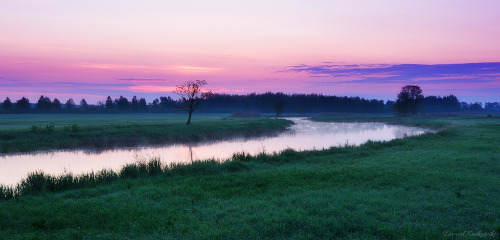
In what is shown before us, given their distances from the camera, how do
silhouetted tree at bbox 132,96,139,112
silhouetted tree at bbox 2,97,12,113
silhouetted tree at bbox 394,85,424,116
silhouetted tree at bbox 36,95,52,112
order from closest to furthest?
silhouetted tree at bbox 394,85,424,116 → silhouetted tree at bbox 2,97,12,113 → silhouetted tree at bbox 36,95,52,112 → silhouetted tree at bbox 132,96,139,112

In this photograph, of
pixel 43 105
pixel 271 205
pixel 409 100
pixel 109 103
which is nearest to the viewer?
pixel 271 205

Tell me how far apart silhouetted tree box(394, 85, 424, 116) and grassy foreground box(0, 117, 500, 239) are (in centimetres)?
9376

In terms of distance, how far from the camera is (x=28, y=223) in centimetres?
802

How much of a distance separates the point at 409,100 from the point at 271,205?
102954 millimetres

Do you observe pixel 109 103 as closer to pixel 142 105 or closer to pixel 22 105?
pixel 142 105

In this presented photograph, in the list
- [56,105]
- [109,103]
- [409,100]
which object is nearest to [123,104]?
[109,103]

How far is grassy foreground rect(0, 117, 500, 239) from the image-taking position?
731 cm

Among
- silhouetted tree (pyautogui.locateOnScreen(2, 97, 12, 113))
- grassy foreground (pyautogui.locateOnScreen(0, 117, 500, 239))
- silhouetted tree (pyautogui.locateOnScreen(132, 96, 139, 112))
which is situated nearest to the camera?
grassy foreground (pyautogui.locateOnScreen(0, 117, 500, 239))

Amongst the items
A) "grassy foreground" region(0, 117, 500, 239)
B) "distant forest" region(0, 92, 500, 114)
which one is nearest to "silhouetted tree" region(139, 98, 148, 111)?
"distant forest" region(0, 92, 500, 114)

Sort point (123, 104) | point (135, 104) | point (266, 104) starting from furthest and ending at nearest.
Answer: point (266, 104), point (135, 104), point (123, 104)

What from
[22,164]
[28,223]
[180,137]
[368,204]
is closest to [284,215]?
[368,204]

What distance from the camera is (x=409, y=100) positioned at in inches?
3947

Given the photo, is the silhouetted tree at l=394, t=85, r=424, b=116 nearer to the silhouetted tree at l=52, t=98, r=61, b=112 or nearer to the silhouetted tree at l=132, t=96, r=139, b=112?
the silhouetted tree at l=132, t=96, r=139, b=112

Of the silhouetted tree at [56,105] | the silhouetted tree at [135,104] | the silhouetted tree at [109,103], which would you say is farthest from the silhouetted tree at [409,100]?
the silhouetted tree at [56,105]
